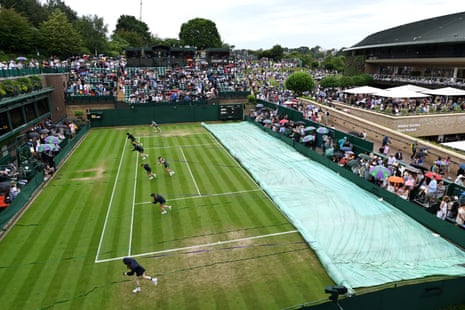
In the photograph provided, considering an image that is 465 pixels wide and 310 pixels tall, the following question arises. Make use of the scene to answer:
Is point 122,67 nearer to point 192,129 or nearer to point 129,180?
point 192,129

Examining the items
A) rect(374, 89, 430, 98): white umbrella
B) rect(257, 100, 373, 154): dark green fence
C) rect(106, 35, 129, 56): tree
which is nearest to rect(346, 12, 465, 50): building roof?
rect(374, 89, 430, 98): white umbrella

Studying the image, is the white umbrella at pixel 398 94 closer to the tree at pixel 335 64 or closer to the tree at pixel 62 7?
the tree at pixel 335 64

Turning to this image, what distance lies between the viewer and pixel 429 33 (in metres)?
48.8

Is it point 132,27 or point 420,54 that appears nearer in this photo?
point 420,54

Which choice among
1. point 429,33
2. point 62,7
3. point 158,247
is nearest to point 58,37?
point 62,7

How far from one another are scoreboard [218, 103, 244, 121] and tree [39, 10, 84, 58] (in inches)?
1270

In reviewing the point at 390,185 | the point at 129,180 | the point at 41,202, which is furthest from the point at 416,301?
the point at 41,202

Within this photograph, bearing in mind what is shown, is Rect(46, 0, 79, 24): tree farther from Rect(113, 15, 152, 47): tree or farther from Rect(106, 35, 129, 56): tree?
Rect(113, 15, 152, 47): tree

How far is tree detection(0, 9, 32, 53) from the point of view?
148ft

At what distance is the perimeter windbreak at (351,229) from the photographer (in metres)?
Result: 11.3

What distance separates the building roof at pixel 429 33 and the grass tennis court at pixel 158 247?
39.5 metres

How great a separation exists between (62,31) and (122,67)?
1434 cm

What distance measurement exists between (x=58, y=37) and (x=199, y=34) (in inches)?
2638

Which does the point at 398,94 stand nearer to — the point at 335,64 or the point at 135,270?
the point at 135,270
